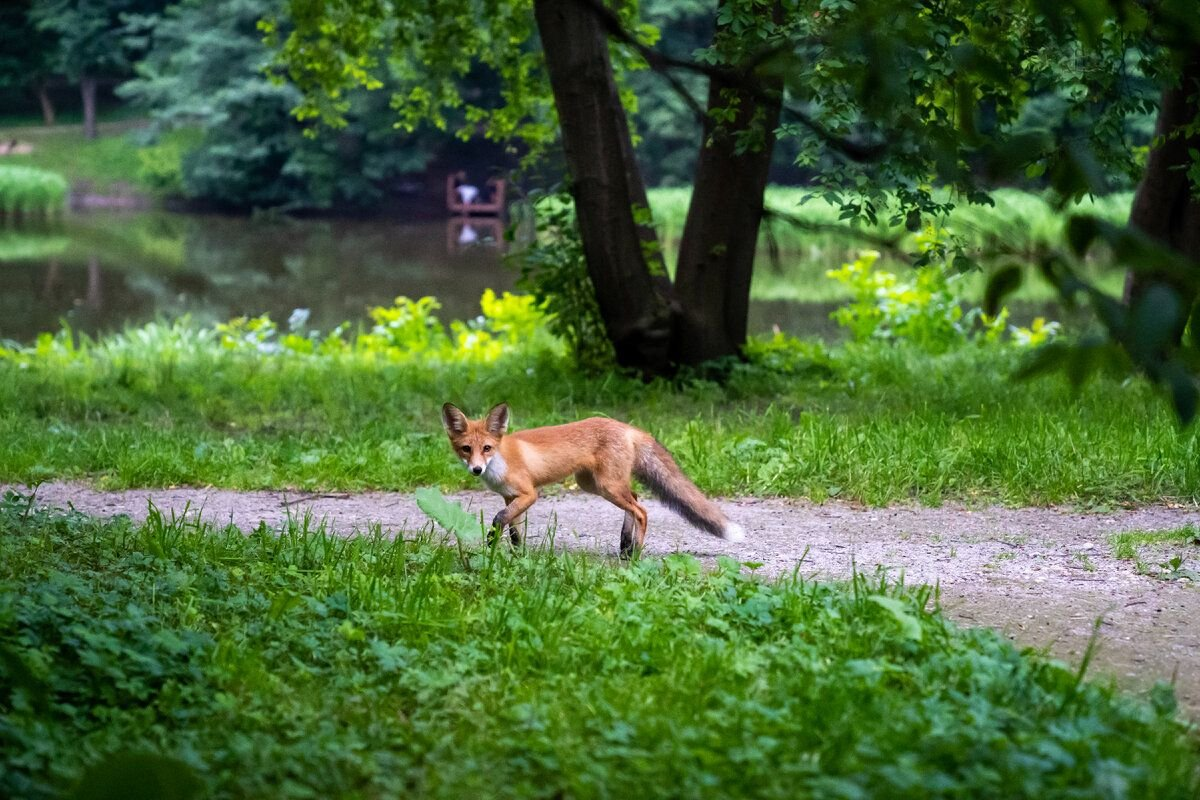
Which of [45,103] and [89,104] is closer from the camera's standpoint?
[89,104]

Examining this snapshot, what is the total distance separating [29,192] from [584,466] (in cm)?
3424

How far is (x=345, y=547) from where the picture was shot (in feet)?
17.1

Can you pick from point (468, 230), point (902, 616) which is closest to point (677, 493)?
point (902, 616)

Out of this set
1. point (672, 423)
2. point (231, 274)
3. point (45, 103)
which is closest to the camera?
point (672, 423)

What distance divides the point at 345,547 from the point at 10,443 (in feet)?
12.6

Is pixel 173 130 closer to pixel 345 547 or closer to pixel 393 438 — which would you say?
pixel 393 438

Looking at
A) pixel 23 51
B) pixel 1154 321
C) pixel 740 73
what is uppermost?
pixel 23 51

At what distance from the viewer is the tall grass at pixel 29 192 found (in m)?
35.1

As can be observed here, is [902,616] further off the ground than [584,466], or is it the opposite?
[584,466]

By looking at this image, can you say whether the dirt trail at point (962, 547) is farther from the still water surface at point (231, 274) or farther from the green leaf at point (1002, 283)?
the still water surface at point (231, 274)


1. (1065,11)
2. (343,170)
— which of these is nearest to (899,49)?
(1065,11)

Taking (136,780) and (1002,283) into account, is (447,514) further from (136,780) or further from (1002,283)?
(1002,283)

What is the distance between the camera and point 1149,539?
236 inches

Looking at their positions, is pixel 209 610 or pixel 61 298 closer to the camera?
pixel 209 610
